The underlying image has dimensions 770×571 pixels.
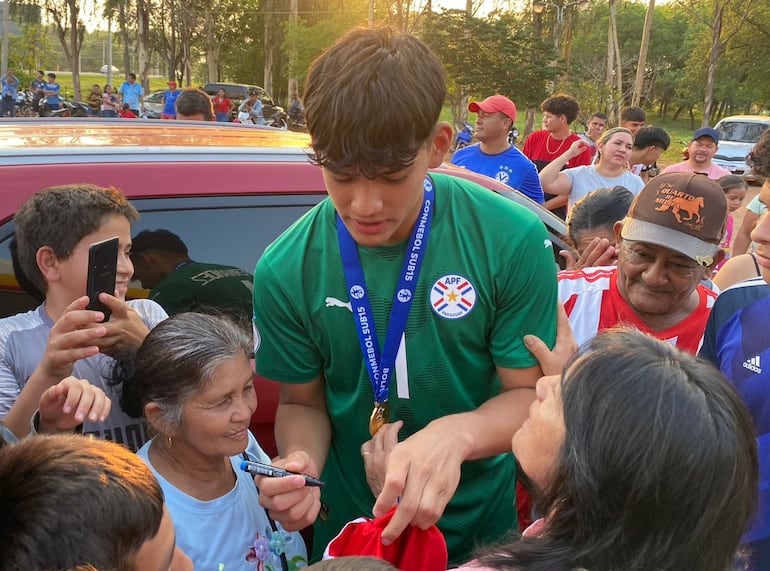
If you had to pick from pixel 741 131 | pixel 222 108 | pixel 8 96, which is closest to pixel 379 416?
pixel 222 108

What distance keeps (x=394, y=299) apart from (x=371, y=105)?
51cm

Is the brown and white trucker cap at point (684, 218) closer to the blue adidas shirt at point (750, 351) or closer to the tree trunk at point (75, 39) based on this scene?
the blue adidas shirt at point (750, 351)

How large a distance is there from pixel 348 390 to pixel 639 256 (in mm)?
1278

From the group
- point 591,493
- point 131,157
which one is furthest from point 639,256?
point 131,157

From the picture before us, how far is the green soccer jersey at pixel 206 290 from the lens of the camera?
9.07 feet

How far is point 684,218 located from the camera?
2.48 m

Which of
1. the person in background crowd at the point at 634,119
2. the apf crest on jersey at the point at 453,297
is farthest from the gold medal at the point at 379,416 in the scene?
the person in background crowd at the point at 634,119

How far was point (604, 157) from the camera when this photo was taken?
6.05m

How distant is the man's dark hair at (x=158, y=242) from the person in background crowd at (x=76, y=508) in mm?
1364

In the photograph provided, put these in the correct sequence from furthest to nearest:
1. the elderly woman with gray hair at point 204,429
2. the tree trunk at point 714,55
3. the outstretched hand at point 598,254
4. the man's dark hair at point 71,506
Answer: the tree trunk at point 714,55
the outstretched hand at point 598,254
the elderly woman with gray hair at point 204,429
the man's dark hair at point 71,506

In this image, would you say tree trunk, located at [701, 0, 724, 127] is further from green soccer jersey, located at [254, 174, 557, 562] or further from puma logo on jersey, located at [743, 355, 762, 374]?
green soccer jersey, located at [254, 174, 557, 562]

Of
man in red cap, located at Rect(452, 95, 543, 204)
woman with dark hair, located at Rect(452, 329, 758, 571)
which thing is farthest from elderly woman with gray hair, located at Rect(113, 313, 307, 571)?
man in red cap, located at Rect(452, 95, 543, 204)

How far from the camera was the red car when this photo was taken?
2.48 meters

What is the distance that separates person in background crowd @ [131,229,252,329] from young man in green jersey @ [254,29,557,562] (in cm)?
90
